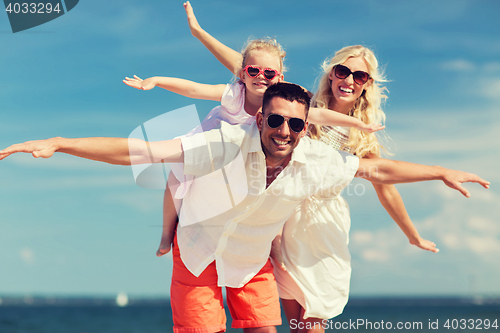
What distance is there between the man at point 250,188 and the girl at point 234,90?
1.13 ft

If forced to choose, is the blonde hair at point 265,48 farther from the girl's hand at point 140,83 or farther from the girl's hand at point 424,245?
the girl's hand at point 424,245

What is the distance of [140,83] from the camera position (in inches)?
191

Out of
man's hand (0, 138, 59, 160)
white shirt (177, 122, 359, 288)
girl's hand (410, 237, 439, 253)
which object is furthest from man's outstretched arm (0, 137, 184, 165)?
girl's hand (410, 237, 439, 253)

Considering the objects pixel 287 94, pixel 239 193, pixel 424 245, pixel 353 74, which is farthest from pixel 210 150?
pixel 424 245

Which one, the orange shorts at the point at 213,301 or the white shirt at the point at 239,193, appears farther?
the orange shorts at the point at 213,301

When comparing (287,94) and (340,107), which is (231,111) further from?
(340,107)

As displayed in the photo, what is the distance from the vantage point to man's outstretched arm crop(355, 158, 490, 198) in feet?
13.8

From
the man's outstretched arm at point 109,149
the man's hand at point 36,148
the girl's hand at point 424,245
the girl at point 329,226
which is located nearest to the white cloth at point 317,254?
the girl at point 329,226

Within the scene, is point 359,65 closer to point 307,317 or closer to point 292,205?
point 292,205

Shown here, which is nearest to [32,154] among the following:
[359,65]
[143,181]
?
[143,181]

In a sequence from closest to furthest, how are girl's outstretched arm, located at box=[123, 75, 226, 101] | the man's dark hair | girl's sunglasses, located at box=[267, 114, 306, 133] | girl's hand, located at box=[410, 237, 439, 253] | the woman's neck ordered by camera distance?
1. girl's sunglasses, located at box=[267, 114, 306, 133]
2. the man's dark hair
3. girl's outstretched arm, located at box=[123, 75, 226, 101]
4. the woman's neck
5. girl's hand, located at box=[410, 237, 439, 253]

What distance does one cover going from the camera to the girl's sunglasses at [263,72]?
489 cm

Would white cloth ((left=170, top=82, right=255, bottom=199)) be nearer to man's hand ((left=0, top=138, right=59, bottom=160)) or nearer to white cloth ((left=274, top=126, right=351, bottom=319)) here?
white cloth ((left=274, top=126, right=351, bottom=319))

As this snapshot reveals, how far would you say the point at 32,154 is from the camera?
2842 millimetres
